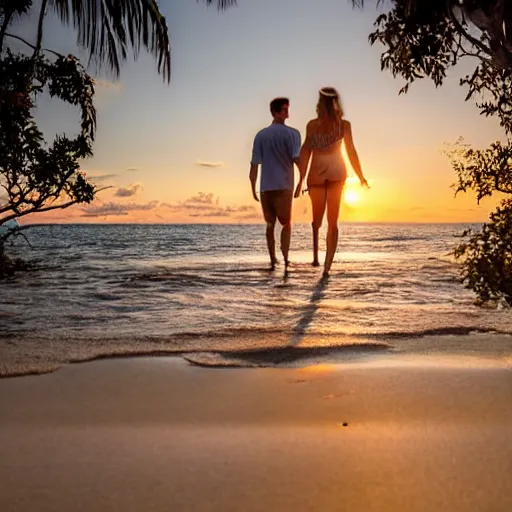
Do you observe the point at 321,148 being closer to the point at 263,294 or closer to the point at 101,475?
the point at 263,294

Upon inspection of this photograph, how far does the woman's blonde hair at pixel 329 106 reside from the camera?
24.2 ft

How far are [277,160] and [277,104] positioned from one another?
720 mm

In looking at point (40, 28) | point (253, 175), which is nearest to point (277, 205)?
point (253, 175)

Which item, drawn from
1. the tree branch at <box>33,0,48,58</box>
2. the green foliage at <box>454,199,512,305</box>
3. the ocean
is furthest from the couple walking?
the tree branch at <box>33,0,48,58</box>

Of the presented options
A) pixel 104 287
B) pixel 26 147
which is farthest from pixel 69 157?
pixel 104 287

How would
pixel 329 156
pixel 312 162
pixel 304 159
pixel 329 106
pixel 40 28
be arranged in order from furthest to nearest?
1. pixel 40 28
2. pixel 304 159
3. pixel 312 162
4. pixel 329 156
5. pixel 329 106

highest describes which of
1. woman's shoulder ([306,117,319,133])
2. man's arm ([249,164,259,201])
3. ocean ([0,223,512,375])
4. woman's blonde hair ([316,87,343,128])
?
woman's blonde hair ([316,87,343,128])

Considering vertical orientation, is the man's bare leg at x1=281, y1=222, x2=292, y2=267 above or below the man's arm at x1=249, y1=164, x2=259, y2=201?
below

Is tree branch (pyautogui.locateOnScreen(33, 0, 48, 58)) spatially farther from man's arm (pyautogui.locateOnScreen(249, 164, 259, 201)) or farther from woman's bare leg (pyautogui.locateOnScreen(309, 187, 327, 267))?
woman's bare leg (pyautogui.locateOnScreen(309, 187, 327, 267))

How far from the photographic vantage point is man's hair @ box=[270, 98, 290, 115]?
7988mm

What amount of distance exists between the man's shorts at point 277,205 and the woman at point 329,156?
1.82 feet

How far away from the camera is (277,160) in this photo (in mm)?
8039

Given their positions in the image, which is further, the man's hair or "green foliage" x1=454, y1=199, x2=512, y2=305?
the man's hair

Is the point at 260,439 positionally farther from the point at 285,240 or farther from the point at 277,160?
the point at 285,240
